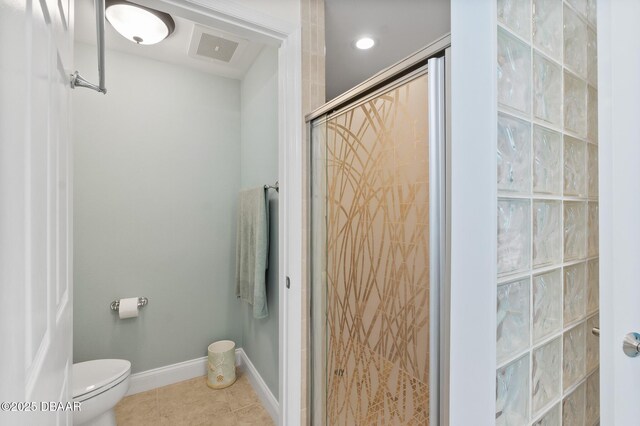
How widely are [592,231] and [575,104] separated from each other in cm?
40

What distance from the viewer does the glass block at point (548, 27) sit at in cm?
77

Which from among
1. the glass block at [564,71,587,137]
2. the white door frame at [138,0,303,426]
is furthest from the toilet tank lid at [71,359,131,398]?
the glass block at [564,71,587,137]

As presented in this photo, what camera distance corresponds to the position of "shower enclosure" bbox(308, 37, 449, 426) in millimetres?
822

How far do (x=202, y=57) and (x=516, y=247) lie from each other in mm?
2213

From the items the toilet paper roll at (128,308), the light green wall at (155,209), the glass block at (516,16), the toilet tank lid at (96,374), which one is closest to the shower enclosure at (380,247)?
the glass block at (516,16)

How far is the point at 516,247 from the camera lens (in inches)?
28.8

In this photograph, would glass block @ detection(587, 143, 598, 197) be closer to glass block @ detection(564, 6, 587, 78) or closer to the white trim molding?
glass block @ detection(564, 6, 587, 78)

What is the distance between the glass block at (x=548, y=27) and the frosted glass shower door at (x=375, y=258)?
0.29m

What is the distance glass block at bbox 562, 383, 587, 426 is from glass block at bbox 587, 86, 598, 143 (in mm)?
778

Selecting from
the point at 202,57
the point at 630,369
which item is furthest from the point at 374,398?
the point at 202,57

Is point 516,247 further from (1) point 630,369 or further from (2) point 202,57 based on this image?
(2) point 202,57

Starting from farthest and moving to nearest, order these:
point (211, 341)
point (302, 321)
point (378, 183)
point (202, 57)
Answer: point (211, 341) → point (202, 57) → point (302, 321) → point (378, 183)

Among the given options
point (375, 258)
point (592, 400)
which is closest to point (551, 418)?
point (592, 400)

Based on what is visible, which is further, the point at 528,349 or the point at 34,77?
the point at 528,349
